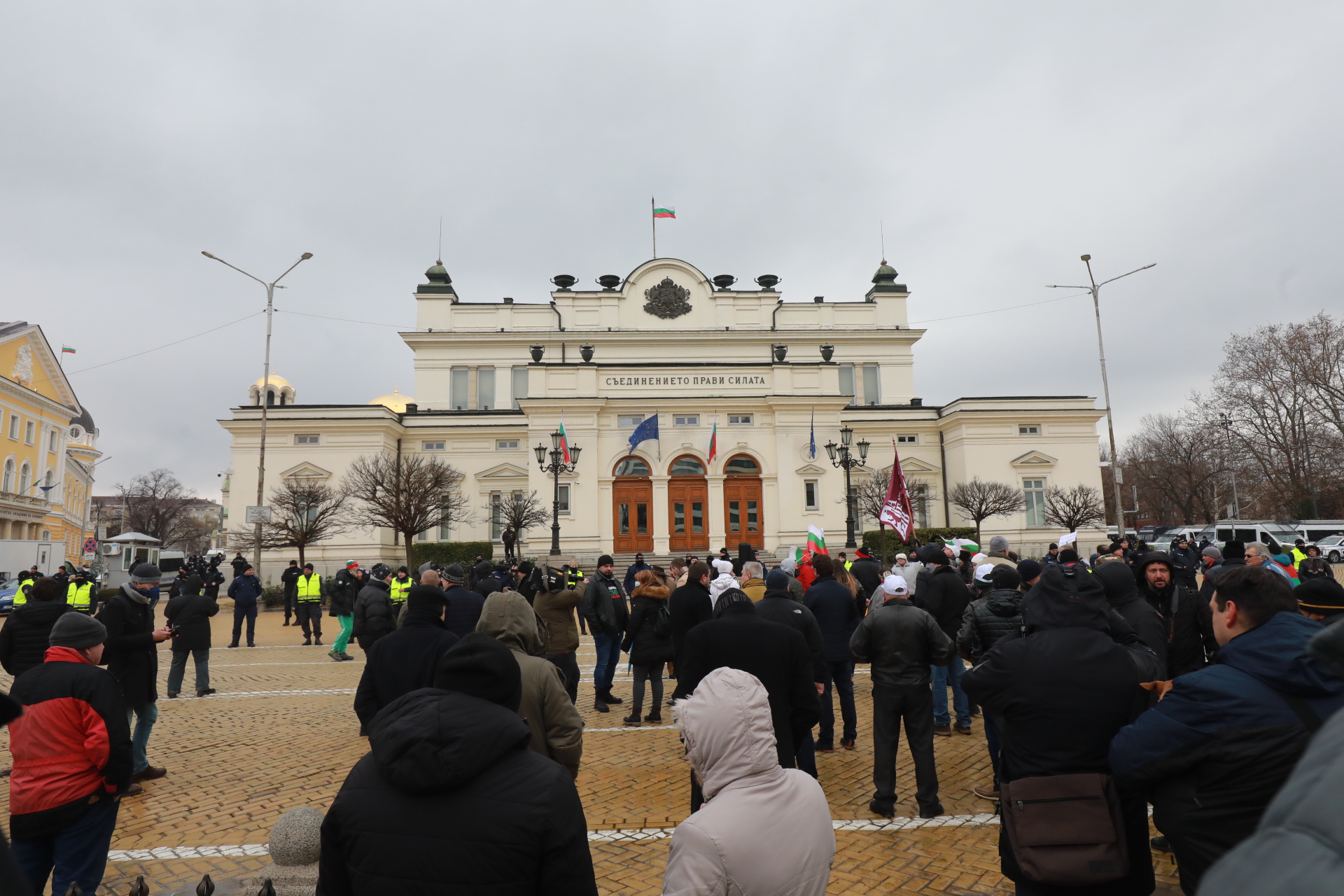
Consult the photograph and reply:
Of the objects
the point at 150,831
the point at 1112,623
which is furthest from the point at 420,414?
the point at 1112,623

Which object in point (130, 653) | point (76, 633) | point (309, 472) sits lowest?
point (130, 653)

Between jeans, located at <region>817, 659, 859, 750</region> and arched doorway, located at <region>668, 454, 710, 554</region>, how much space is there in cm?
2571

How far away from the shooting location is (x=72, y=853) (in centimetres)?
444

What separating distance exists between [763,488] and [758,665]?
1176 inches

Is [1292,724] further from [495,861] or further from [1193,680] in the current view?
[495,861]

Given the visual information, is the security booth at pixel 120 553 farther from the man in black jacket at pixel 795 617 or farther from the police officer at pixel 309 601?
the man in black jacket at pixel 795 617

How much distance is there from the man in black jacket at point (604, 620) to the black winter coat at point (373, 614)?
283 centimetres

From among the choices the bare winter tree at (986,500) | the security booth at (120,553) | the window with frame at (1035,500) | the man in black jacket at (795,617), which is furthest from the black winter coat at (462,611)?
the window with frame at (1035,500)

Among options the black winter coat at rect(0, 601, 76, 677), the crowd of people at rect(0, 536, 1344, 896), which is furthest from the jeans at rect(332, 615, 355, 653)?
the crowd of people at rect(0, 536, 1344, 896)

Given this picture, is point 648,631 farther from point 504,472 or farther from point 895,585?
point 504,472

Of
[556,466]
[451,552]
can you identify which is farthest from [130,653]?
[451,552]

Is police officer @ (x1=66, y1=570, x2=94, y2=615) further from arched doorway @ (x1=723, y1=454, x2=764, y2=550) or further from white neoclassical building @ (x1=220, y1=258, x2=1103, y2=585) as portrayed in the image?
arched doorway @ (x1=723, y1=454, x2=764, y2=550)

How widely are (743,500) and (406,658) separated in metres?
30.1

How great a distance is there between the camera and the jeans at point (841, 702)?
339 inches
